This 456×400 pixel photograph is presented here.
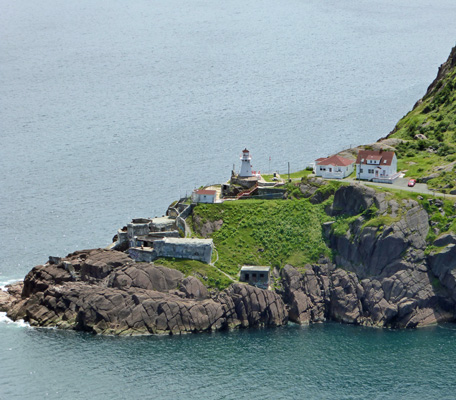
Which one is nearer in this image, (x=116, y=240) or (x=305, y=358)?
(x=305, y=358)

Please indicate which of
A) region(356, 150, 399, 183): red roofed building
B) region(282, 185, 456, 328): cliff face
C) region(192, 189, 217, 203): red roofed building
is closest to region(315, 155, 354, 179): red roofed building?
region(356, 150, 399, 183): red roofed building

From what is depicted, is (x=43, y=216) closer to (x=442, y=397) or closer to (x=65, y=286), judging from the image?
(x=65, y=286)

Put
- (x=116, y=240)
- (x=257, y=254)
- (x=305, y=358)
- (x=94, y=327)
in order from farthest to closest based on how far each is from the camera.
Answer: (x=116, y=240) < (x=257, y=254) < (x=94, y=327) < (x=305, y=358)

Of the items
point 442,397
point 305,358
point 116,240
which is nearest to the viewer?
point 442,397

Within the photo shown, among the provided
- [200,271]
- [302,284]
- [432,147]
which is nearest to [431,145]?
[432,147]

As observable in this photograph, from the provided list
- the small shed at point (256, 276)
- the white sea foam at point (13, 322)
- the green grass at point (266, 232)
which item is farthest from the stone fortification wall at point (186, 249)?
the white sea foam at point (13, 322)

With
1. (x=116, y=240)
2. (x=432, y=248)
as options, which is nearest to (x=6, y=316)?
(x=116, y=240)

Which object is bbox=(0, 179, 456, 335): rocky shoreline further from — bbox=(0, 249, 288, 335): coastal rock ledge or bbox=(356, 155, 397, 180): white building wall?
bbox=(356, 155, 397, 180): white building wall
